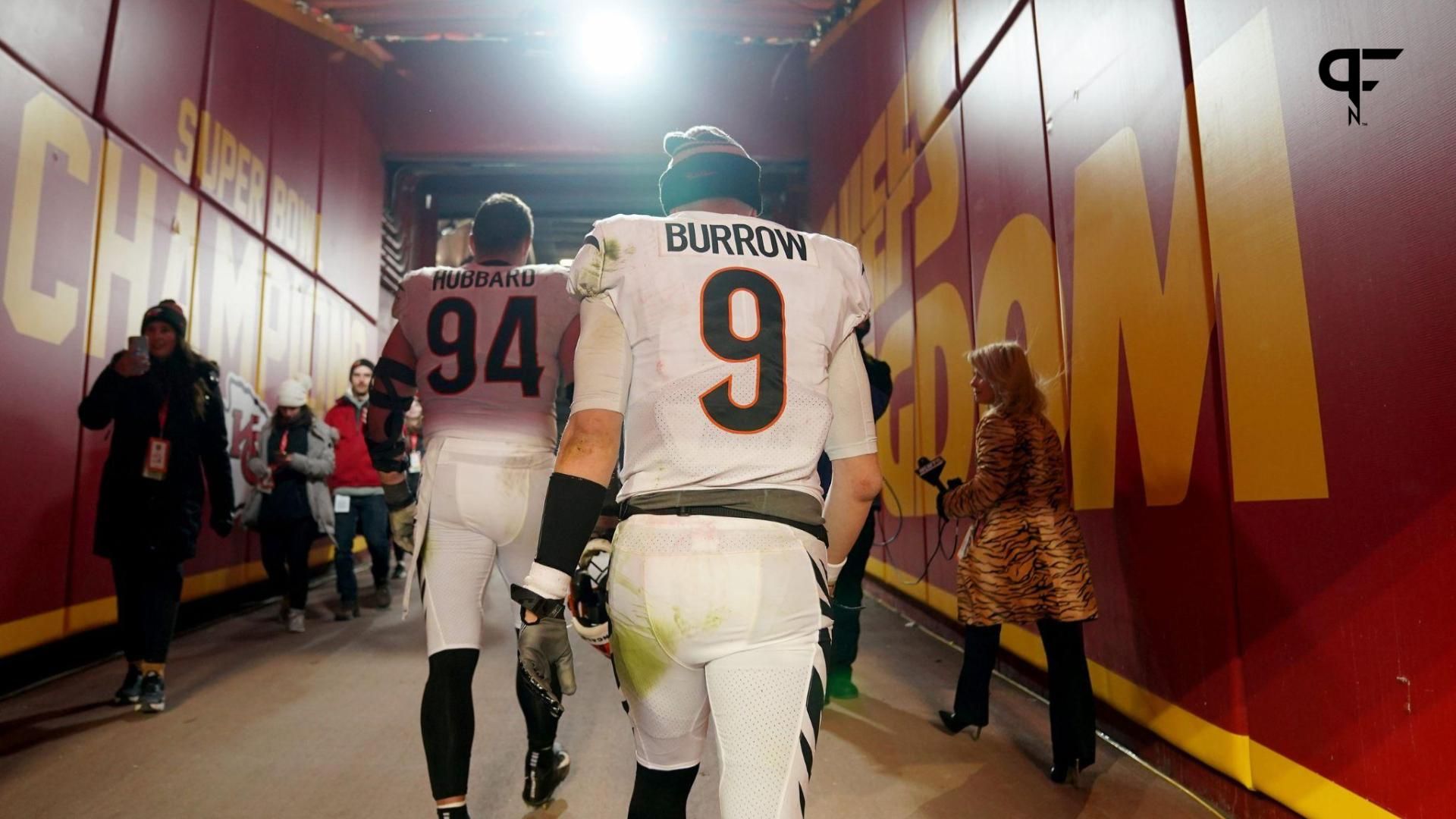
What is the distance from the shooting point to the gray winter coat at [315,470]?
5289 mm

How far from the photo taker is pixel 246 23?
20.6 ft

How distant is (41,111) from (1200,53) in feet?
16.6

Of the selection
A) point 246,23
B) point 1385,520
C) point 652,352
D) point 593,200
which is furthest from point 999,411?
point 593,200

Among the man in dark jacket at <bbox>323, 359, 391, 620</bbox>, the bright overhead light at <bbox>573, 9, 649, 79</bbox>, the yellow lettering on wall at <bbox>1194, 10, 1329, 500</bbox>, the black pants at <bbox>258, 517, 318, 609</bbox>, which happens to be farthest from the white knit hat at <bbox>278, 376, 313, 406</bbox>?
the yellow lettering on wall at <bbox>1194, 10, 1329, 500</bbox>

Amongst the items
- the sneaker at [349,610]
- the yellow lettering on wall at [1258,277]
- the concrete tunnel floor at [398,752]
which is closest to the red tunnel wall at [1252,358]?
the yellow lettering on wall at [1258,277]

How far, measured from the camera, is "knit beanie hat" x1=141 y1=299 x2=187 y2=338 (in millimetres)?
3619

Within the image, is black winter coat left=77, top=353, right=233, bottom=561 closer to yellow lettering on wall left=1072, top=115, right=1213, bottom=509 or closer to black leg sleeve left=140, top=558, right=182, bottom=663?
black leg sleeve left=140, top=558, right=182, bottom=663

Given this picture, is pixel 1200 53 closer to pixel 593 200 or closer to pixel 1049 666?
pixel 1049 666

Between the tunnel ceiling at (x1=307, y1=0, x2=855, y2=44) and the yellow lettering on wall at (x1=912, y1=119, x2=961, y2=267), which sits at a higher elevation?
the tunnel ceiling at (x1=307, y1=0, x2=855, y2=44)

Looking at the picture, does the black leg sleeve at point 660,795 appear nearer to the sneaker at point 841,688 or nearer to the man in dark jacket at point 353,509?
the sneaker at point 841,688

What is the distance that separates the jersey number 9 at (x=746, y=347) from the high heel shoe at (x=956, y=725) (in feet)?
7.67

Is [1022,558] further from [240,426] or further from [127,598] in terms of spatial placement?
[240,426]

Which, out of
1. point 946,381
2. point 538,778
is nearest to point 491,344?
point 538,778

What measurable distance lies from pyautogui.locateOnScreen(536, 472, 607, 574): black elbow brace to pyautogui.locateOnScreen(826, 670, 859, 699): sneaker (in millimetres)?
2682
